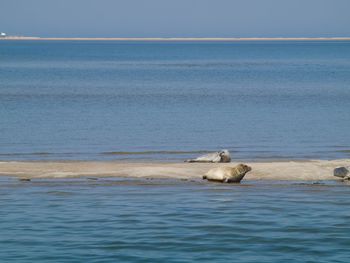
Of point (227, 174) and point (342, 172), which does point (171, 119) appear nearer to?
point (342, 172)

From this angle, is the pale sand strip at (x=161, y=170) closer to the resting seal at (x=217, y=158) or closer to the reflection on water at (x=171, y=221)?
the resting seal at (x=217, y=158)

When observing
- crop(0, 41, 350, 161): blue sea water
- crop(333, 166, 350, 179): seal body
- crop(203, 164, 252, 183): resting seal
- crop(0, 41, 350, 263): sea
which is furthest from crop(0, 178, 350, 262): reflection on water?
crop(0, 41, 350, 161): blue sea water

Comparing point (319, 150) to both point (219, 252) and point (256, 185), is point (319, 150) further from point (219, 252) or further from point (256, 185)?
point (219, 252)

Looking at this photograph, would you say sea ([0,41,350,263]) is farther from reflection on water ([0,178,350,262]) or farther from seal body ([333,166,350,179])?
seal body ([333,166,350,179])

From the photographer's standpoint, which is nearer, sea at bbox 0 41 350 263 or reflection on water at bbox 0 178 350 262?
reflection on water at bbox 0 178 350 262

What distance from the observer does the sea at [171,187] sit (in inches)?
534

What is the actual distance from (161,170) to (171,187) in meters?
2.10

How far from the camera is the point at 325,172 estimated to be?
21234mm

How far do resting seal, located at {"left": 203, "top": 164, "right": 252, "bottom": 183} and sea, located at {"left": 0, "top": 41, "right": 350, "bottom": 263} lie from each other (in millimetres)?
261

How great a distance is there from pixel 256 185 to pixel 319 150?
8.06 meters

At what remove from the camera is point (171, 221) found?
611 inches

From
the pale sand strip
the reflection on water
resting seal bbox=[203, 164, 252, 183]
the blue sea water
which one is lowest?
the reflection on water

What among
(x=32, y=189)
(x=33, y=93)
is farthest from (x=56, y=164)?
(x=33, y=93)

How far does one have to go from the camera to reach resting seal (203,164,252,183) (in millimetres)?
19938
